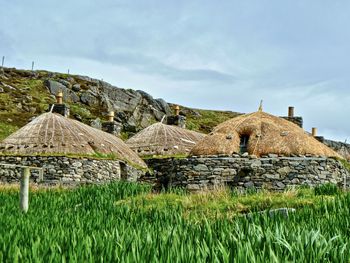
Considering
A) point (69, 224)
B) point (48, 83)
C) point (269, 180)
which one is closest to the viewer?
point (69, 224)

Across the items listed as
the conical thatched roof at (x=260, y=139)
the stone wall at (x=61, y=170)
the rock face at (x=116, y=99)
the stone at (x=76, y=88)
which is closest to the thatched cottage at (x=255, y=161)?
the conical thatched roof at (x=260, y=139)

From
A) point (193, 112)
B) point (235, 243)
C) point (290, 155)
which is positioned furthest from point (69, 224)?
point (193, 112)

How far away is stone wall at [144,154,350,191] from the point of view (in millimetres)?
17391

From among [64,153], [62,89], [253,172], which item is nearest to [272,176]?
[253,172]

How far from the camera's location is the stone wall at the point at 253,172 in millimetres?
17391

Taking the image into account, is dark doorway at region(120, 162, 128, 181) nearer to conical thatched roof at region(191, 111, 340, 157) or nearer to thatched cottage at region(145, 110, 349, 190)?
thatched cottage at region(145, 110, 349, 190)

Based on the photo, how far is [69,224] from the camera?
696 cm

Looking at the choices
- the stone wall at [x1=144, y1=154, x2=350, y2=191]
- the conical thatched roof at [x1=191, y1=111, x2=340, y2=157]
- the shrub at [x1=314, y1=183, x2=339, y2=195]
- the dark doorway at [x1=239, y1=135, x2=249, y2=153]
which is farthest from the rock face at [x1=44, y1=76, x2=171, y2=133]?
the shrub at [x1=314, y1=183, x2=339, y2=195]

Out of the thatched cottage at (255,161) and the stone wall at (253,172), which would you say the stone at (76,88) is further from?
the stone wall at (253,172)

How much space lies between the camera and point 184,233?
5.43 m

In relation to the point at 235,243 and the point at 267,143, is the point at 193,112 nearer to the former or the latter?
the point at 267,143

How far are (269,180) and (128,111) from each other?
5367 cm

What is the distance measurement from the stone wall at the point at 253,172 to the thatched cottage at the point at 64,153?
8.12 meters

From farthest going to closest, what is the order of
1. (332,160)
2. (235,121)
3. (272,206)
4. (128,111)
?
(128,111) → (235,121) → (332,160) → (272,206)
